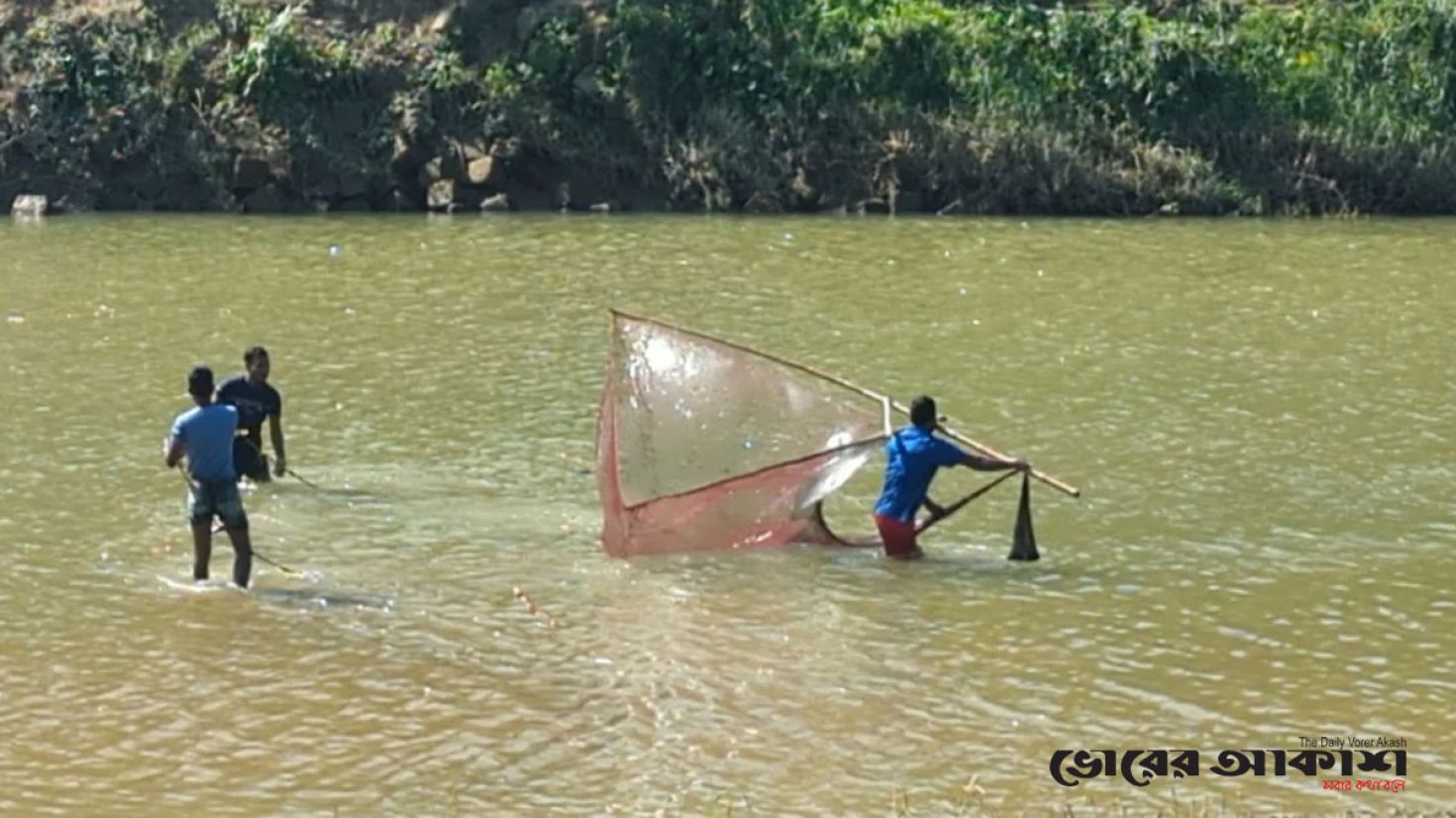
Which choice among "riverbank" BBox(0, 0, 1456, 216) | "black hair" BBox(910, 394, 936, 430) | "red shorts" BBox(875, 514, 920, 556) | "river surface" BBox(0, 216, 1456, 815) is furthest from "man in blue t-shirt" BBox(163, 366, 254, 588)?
"riverbank" BBox(0, 0, 1456, 216)

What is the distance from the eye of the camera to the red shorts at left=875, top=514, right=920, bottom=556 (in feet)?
45.5

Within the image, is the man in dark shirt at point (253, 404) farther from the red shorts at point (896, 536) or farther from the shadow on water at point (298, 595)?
the red shorts at point (896, 536)

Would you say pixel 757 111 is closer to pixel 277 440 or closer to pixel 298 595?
pixel 277 440

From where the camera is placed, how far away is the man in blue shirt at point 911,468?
13.6 metres

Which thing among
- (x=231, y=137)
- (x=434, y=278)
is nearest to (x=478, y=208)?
(x=231, y=137)

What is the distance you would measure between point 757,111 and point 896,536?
70.1 ft

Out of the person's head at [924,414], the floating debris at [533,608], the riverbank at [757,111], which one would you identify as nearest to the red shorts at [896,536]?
the person's head at [924,414]

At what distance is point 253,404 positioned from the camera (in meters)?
15.4

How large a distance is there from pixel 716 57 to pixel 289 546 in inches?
853

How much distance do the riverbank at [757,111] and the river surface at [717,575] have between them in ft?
27.2

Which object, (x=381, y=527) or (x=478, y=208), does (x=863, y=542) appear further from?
(x=478, y=208)

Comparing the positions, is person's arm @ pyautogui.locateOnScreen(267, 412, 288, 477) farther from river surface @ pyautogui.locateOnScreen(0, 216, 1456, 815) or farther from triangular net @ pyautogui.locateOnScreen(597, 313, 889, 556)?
triangular net @ pyautogui.locateOnScreen(597, 313, 889, 556)

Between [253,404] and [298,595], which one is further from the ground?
[253,404]

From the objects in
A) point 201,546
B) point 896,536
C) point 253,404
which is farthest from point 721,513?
point 253,404
